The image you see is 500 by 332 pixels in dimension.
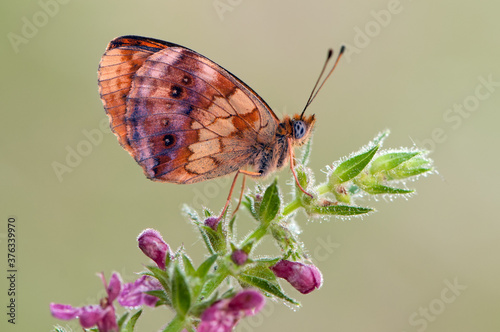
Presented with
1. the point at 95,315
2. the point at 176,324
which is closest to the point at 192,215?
the point at 176,324

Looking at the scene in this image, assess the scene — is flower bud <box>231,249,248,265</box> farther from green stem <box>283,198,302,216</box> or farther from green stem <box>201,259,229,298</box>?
green stem <box>283,198,302,216</box>

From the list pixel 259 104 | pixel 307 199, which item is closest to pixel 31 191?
pixel 259 104

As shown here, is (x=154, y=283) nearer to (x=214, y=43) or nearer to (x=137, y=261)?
(x=137, y=261)

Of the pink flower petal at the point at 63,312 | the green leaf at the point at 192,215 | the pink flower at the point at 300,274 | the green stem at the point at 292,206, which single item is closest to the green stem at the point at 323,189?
the green stem at the point at 292,206

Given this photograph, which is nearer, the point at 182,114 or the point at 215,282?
the point at 215,282

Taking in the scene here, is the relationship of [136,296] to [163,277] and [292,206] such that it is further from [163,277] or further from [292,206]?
[292,206]
